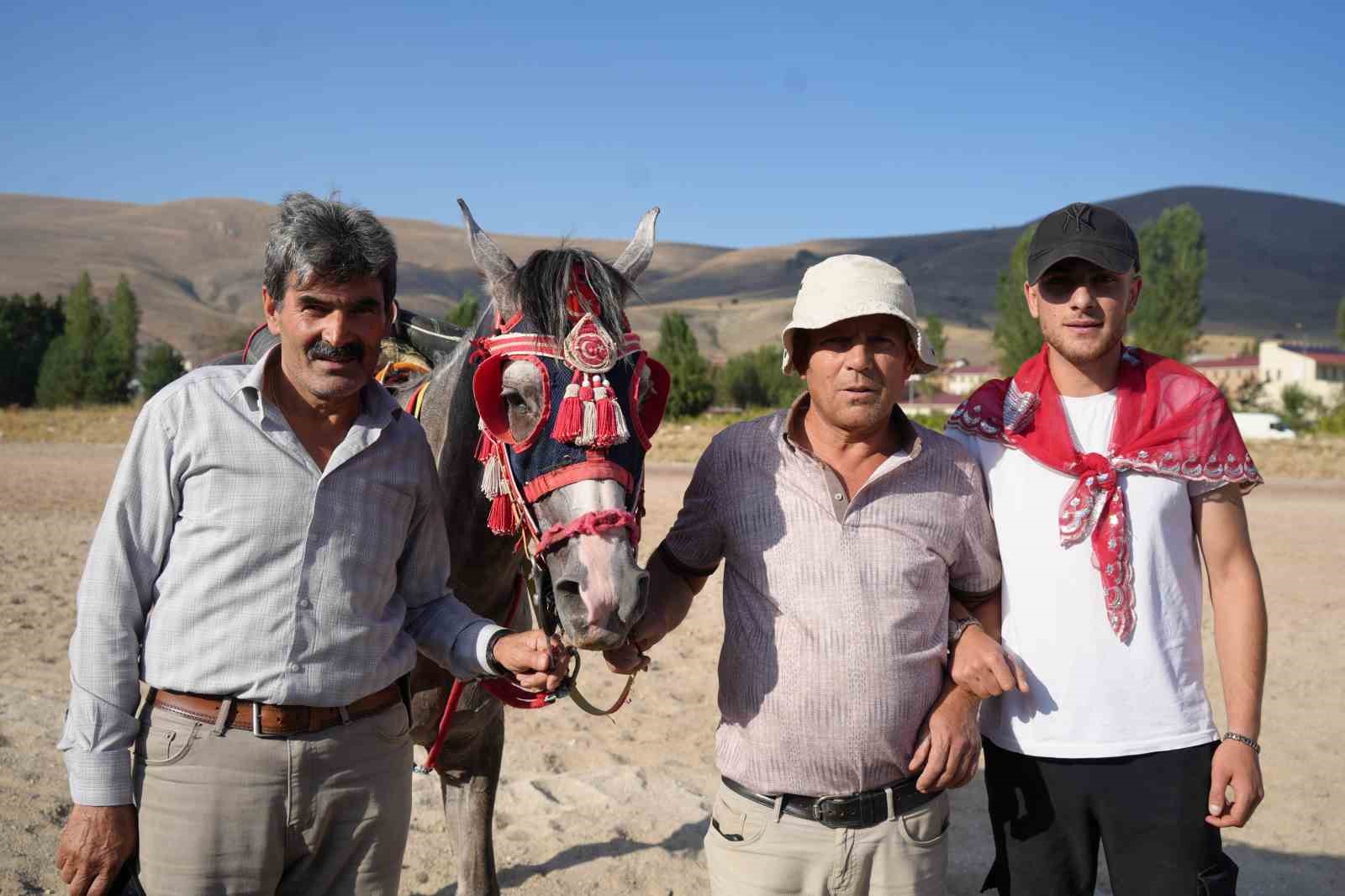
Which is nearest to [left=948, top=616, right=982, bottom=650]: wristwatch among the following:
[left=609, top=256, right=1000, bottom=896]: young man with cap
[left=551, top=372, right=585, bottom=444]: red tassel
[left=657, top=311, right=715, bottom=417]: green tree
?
[left=609, top=256, right=1000, bottom=896]: young man with cap

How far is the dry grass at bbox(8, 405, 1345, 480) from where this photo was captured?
22516 mm

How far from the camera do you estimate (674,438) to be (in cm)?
3089

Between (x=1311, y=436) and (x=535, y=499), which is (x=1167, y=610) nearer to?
(x=535, y=499)

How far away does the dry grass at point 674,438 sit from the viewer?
22516 mm

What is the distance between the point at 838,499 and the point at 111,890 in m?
1.91

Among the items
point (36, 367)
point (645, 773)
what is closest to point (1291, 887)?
point (645, 773)

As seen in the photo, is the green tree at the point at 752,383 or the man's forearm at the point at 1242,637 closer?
the man's forearm at the point at 1242,637

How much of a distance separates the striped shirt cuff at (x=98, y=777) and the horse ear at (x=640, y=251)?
5.51ft

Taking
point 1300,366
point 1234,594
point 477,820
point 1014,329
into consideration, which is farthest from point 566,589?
point 1300,366

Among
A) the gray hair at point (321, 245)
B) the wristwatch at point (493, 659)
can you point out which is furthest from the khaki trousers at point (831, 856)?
the gray hair at point (321, 245)

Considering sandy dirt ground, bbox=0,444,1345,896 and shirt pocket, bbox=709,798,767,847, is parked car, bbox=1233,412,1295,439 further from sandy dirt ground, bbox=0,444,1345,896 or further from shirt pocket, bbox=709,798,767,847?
shirt pocket, bbox=709,798,767,847

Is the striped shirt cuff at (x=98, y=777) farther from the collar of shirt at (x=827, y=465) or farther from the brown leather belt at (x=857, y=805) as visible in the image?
the collar of shirt at (x=827, y=465)

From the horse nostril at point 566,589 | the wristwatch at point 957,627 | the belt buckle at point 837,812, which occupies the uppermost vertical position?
the horse nostril at point 566,589

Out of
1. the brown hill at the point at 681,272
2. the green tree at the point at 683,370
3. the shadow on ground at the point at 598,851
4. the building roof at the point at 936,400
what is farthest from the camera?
the brown hill at the point at 681,272
